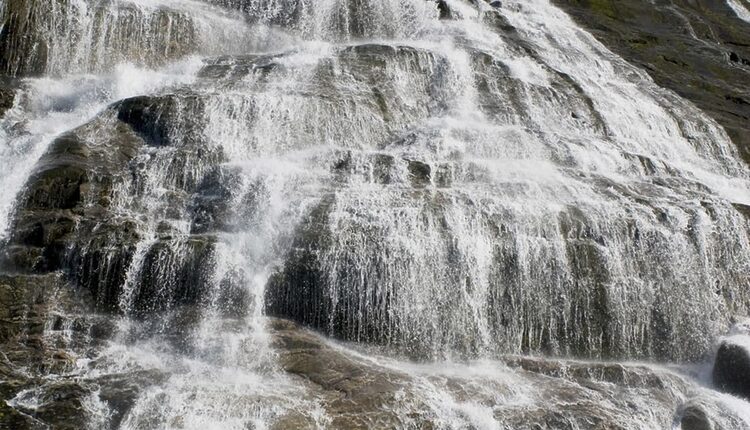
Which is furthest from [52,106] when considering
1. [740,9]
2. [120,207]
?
[740,9]

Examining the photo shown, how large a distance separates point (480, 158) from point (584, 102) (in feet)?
17.5

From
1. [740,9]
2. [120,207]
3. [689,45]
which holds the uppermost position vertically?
[740,9]

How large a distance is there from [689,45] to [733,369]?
722 inches

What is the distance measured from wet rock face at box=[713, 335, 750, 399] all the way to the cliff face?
349 inches

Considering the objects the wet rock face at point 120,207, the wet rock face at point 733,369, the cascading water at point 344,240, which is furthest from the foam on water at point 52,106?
the wet rock face at point 733,369

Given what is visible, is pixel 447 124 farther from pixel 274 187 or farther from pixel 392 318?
pixel 392 318

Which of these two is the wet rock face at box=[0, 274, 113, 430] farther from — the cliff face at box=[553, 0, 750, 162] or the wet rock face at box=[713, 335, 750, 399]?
the cliff face at box=[553, 0, 750, 162]

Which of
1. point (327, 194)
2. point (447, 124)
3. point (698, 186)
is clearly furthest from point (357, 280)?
point (698, 186)

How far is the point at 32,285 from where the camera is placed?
13617 millimetres

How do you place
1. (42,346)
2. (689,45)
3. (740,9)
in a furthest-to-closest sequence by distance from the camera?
(740,9) < (689,45) < (42,346)

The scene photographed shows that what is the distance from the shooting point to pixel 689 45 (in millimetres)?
28484

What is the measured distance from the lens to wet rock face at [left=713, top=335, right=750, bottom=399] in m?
14.1

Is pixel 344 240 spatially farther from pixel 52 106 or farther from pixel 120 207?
pixel 52 106

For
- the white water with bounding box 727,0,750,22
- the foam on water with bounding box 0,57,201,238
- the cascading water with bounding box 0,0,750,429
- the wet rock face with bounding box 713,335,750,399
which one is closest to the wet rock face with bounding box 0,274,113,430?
the cascading water with bounding box 0,0,750,429
